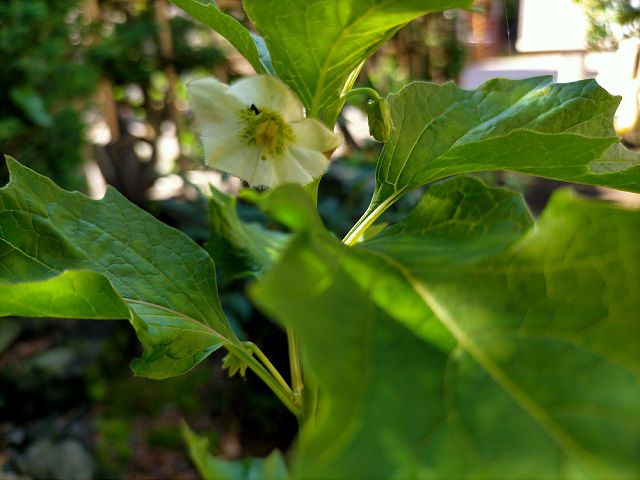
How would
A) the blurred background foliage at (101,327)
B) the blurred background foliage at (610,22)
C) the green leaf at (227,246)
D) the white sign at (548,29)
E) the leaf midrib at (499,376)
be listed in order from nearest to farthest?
1. the leaf midrib at (499,376)
2. the green leaf at (227,246)
3. the white sign at (548,29)
4. the blurred background foliage at (610,22)
5. the blurred background foliage at (101,327)

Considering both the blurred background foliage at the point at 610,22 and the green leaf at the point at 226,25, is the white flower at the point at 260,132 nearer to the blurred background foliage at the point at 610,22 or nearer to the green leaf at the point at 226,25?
the green leaf at the point at 226,25

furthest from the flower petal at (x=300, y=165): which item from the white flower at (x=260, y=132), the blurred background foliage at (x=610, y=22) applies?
the blurred background foliage at (x=610, y=22)

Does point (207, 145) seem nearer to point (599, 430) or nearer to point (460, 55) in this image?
point (599, 430)

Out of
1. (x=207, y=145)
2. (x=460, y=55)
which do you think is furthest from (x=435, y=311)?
(x=460, y=55)

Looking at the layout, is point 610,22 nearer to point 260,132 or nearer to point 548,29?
point 548,29

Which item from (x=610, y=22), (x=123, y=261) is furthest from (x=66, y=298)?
(x=610, y=22)

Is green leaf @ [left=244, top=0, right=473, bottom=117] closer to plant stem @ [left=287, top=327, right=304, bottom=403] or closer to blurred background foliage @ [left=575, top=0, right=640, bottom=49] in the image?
plant stem @ [left=287, top=327, right=304, bottom=403]

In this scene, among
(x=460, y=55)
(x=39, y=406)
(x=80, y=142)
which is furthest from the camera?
(x=460, y=55)
